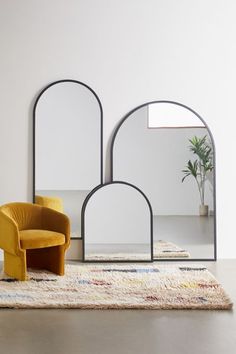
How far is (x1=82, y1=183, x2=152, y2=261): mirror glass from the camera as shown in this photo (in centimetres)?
528

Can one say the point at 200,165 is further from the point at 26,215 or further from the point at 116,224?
the point at 26,215

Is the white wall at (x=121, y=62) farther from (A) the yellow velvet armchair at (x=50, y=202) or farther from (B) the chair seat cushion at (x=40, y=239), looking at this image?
(B) the chair seat cushion at (x=40, y=239)

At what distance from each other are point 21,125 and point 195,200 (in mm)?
1862

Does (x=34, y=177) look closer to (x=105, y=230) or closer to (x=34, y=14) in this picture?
(x=105, y=230)

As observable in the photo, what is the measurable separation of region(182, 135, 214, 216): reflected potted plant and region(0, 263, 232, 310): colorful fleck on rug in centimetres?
82

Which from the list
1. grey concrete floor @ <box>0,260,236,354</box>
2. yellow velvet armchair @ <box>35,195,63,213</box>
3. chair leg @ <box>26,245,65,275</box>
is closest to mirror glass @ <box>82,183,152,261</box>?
yellow velvet armchair @ <box>35,195,63,213</box>

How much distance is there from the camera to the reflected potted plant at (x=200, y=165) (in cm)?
534

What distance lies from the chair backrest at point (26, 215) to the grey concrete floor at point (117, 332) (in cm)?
136

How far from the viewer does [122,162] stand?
5.38m

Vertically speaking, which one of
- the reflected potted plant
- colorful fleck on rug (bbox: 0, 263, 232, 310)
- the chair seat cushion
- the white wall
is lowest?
colorful fleck on rug (bbox: 0, 263, 232, 310)

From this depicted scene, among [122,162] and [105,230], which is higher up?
[122,162]

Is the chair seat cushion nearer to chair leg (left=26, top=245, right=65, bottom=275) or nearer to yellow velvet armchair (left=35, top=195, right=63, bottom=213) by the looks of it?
chair leg (left=26, top=245, right=65, bottom=275)

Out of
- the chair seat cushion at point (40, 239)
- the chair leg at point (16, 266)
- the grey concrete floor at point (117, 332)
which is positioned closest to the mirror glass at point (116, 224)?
the chair seat cushion at point (40, 239)

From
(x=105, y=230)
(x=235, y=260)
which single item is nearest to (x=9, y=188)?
(x=105, y=230)
